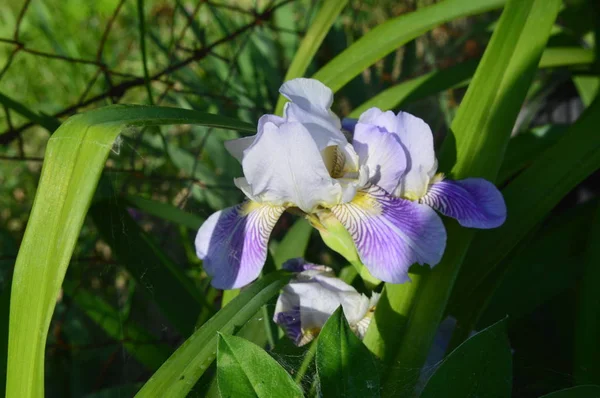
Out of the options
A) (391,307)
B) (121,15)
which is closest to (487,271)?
(391,307)

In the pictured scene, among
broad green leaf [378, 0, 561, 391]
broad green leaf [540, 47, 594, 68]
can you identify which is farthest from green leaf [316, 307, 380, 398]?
broad green leaf [540, 47, 594, 68]

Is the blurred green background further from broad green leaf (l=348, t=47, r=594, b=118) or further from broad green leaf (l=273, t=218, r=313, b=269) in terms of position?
broad green leaf (l=273, t=218, r=313, b=269)

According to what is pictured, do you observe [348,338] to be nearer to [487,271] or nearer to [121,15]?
[487,271]

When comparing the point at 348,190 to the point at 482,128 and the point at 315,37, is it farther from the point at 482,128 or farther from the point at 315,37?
the point at 315,37

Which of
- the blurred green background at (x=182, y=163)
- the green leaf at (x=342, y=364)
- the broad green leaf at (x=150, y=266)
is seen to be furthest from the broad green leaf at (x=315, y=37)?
the green leaf at (x=342, y=364)

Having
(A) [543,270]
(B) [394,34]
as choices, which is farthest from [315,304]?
(A) [543,270]

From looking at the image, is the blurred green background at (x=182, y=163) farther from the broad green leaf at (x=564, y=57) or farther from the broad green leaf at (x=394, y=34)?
the broad green leaf at (x=394, y=34)

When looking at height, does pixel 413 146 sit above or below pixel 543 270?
above
